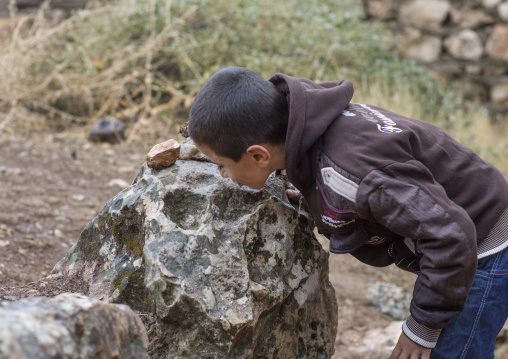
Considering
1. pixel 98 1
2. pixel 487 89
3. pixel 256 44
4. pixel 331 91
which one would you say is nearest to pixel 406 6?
pixel 487 89

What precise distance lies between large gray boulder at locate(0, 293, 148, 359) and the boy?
698 millimetres

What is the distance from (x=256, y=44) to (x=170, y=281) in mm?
4244

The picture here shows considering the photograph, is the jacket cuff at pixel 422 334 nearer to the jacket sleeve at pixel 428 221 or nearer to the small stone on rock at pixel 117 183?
the jacket sleeve at pixel 428 221

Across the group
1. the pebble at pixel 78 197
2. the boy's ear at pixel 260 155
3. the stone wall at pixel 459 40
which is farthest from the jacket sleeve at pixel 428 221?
the stone wall at pixel 459 40

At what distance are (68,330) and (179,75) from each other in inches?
186

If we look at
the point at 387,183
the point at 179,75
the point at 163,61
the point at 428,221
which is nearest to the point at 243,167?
the point at 387,183

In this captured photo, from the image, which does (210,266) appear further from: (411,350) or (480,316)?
(480,316)

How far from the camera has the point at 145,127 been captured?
199 inches

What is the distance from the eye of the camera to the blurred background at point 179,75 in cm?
369

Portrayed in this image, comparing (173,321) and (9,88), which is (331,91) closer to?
(173,321)

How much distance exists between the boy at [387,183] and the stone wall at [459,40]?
5.79 metres

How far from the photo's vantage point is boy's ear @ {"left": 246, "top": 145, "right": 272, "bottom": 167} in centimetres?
174

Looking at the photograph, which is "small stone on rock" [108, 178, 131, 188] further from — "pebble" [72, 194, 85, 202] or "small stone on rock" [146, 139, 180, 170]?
"small stone on rock" [146, 139, 180, 170]

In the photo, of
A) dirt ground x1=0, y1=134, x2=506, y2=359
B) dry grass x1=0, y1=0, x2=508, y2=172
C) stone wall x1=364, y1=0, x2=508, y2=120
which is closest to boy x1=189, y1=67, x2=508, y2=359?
dirt ground x1=0, y1=134, x2=506, y2=359
